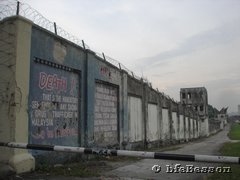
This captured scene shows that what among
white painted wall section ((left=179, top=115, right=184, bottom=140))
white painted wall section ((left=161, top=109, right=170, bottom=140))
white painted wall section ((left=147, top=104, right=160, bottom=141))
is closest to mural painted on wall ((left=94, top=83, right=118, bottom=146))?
white painted wall section ((left=147, top=104, right=160, bottom=141))

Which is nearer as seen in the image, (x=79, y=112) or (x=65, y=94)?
(x=65, y=94)

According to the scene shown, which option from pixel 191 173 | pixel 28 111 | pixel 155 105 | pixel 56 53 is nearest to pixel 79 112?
pixel 56 53

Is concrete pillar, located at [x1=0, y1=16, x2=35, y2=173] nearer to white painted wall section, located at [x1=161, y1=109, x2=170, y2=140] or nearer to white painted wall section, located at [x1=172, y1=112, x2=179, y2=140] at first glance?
white painted wall section, located at [x1=161, y1=109, x2=170, y2=140]

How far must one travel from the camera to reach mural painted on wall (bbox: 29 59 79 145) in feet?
31.1

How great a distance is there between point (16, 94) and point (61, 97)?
2434 millimetres

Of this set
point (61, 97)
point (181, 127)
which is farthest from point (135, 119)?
point (181, 127)

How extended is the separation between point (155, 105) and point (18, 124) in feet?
52.7

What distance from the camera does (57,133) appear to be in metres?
10.6

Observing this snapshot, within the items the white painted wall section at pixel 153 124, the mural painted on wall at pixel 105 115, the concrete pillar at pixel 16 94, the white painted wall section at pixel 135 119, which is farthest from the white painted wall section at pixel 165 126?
the concrete pillar at pixel 16 94

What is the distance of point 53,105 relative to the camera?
34.1ft

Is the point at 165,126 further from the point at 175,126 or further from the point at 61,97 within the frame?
the point at 61,97

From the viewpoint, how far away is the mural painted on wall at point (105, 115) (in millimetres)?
13594

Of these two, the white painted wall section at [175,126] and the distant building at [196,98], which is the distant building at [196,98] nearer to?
the distant building at [196,98]

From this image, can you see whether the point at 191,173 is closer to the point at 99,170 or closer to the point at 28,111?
the point at 99,170
